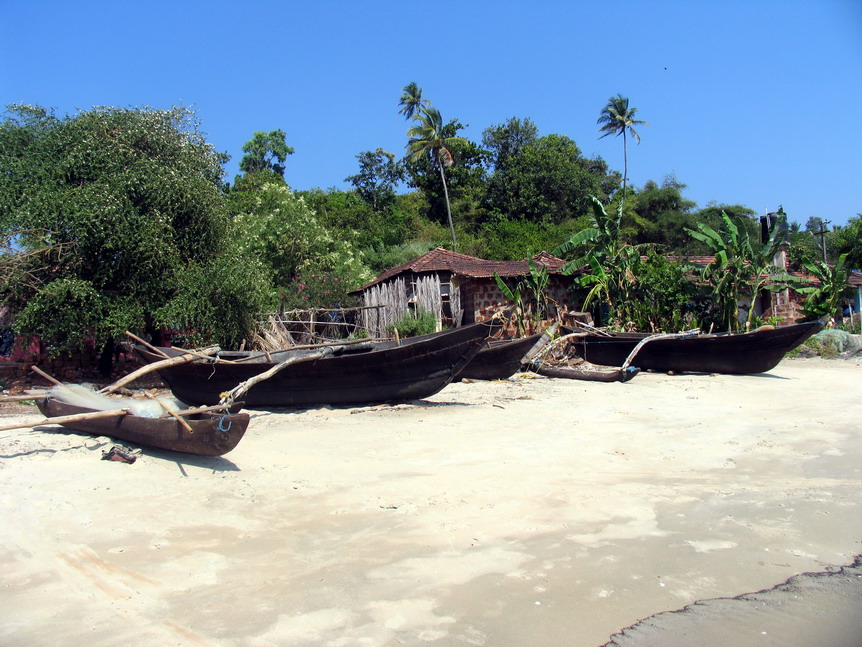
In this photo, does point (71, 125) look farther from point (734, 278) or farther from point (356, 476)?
point (734, 278)

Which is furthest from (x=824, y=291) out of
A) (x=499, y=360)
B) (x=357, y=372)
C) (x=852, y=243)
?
(x=357, y=372)

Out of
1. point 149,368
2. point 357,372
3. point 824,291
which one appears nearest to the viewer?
point 149,368

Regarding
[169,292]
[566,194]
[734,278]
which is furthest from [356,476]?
[566,194]

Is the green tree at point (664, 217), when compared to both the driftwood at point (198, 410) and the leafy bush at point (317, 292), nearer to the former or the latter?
the leafy bush at point (317, 292)

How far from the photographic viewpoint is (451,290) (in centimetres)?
1803

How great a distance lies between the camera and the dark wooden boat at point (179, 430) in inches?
242

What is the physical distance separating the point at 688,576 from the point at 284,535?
2862mm

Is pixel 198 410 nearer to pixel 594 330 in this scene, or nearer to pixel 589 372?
pixel 589 372

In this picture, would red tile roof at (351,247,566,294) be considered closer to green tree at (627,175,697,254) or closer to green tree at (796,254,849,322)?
green tree at (796,254,849,322)

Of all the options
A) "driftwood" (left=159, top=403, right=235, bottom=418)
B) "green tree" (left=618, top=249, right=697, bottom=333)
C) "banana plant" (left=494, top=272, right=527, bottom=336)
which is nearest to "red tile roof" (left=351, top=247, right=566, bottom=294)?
"banana plant" (left=494, top=272, right=527, bottom=336)

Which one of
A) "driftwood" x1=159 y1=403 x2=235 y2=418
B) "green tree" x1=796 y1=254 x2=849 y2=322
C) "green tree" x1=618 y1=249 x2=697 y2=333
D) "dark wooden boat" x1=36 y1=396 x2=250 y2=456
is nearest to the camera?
"dark wooden boat" x1=36 y1=396 x2=250 y2=456

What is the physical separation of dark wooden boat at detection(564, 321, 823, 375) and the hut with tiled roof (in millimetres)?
1917

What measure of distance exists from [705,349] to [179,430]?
11968 millimetres

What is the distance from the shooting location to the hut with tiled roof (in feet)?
57.6
